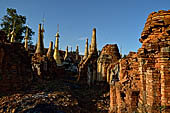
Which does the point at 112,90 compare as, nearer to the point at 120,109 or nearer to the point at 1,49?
the point at 120,109

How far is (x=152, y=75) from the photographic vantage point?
5051mm

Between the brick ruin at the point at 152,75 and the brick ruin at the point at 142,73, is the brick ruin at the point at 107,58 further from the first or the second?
the brick ruin at the point at 152,75

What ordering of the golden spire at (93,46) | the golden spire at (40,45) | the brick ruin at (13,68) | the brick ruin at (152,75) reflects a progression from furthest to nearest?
the golden spire at (40,45) < the golden spire at (93,46) < the brick ruin at (13,68) < the brick ruin at (152,75)

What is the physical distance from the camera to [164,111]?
473 centimetres

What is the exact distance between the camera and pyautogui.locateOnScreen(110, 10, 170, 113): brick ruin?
487 centimetres

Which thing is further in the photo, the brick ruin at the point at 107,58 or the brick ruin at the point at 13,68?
the brick ruin at the point at 107,58

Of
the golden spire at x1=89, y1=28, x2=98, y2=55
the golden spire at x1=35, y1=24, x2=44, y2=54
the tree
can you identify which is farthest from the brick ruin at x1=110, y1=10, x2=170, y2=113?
the tree

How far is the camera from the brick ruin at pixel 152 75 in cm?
487

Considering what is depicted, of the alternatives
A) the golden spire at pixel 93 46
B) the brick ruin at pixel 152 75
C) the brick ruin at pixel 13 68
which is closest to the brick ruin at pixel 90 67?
the golden spire at pixel 93 46

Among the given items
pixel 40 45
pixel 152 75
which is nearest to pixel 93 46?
pixel 40 45

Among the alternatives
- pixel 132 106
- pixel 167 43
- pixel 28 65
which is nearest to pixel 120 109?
pixel 132 106

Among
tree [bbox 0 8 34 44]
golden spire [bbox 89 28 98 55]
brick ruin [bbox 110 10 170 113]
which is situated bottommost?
brick ruin [bbox 110 10 170 113]

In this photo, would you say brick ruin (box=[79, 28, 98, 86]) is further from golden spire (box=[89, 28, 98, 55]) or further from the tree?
the tree

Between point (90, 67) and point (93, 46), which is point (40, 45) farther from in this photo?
point (90, 67)
